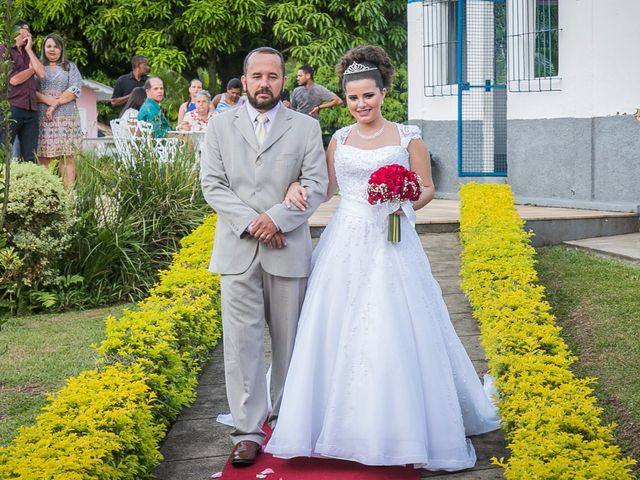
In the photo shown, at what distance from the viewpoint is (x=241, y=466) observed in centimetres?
517

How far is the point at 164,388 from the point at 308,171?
1402mm

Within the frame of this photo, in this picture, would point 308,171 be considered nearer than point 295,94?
Yes

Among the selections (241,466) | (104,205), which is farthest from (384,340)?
(104,205)

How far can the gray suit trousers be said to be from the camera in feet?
17.4

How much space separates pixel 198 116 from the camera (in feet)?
46.0

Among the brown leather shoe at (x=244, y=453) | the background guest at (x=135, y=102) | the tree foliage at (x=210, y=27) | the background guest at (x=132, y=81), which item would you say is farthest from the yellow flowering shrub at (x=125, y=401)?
the tree foliage at (x=210, y=27)

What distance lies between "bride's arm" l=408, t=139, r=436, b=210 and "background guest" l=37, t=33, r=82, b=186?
6.64m

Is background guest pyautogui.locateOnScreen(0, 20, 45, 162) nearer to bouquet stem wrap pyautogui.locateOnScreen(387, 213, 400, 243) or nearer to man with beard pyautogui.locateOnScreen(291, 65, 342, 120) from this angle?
man with beard pyautogui.locateOnScreen(291, 65, 342, 120)

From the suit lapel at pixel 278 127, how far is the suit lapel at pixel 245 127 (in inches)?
2.2

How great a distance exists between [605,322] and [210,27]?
19.8 meters

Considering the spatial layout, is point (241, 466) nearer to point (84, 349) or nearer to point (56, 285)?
point (84, 349)

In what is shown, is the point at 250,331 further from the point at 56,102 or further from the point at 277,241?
the point at 56,102

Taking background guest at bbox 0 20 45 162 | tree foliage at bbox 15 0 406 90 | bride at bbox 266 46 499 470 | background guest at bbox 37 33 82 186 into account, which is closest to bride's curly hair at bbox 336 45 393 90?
bride at bbox 266 46 499 470

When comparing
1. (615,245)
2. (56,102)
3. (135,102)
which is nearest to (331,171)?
(615,245)
